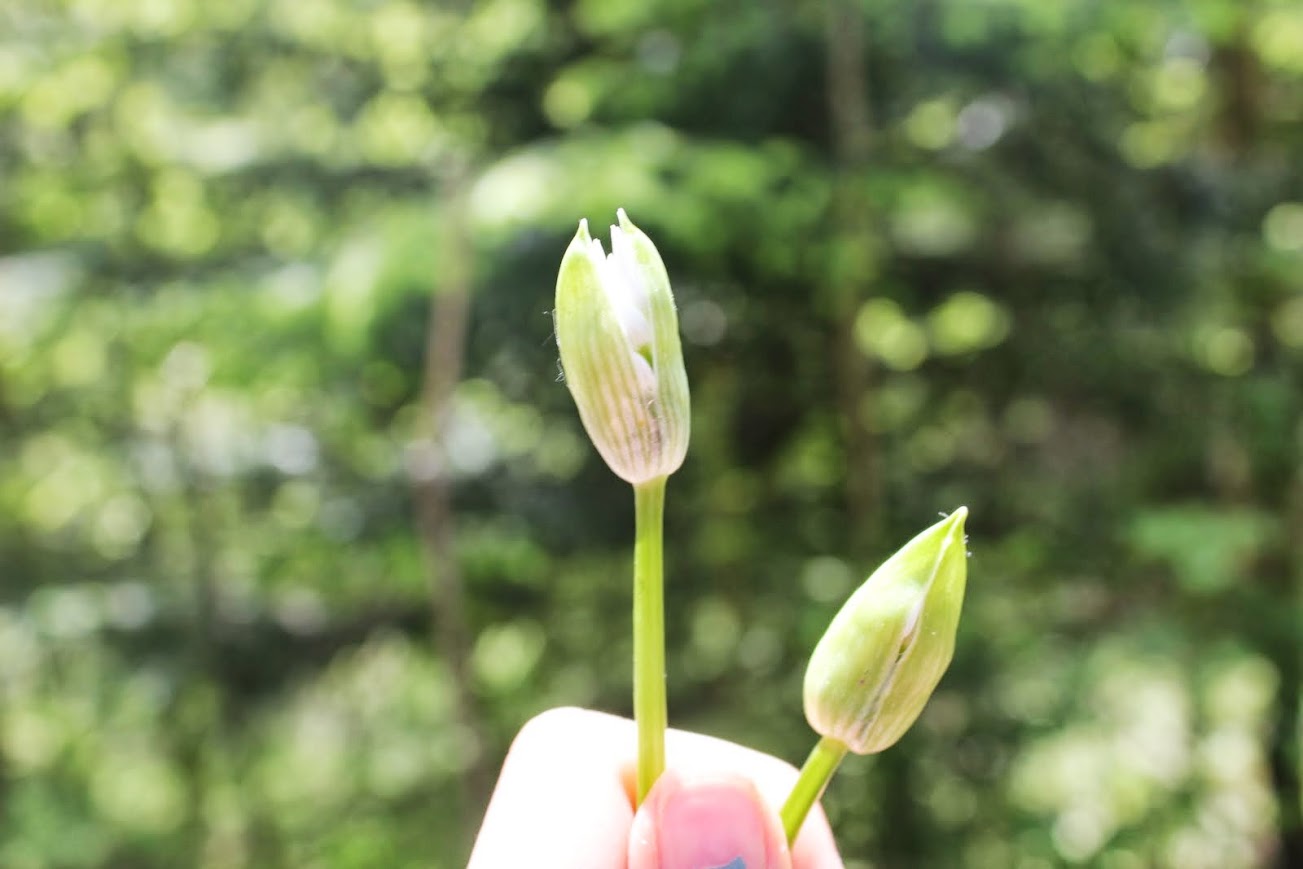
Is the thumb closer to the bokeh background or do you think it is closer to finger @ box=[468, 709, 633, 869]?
finger @ box=[468, 709, 633, 869]

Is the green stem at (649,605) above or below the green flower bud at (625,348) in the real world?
below

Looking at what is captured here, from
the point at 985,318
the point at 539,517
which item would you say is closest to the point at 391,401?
the point at 539,517

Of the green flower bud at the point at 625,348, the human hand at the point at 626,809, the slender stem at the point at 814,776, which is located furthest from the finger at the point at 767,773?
the green flower bud at the point at 625,348

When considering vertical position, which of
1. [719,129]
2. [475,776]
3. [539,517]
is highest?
[719,129]

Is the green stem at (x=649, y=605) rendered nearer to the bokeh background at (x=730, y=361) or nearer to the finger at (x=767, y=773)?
the finger at (x=767, y=773)

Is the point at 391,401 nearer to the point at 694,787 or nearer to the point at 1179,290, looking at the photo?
the point at 1179,290

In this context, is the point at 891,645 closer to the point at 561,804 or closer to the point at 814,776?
the point at 814,776
